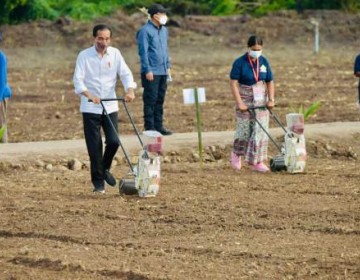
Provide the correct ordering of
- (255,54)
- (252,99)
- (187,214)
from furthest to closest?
(252,99) → (255,54) → (187,214)

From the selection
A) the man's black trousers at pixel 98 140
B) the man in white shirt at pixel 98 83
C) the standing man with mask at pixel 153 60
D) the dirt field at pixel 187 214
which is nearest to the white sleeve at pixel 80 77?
the man in white shirt at pixel 98 83

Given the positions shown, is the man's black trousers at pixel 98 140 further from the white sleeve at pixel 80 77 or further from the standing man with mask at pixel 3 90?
the standing man with mask at pixel 3 90

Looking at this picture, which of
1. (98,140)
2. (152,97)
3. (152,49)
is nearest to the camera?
(98,140)

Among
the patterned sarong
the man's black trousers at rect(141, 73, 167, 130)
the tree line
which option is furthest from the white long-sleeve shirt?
the tree line

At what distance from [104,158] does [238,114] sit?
7.68 feet

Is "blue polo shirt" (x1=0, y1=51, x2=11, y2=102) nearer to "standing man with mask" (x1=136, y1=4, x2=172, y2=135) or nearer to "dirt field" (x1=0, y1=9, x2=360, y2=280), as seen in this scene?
"dirt field" (x1=0, y1=9, x2=360, y2=280)

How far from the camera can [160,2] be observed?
46.4 meters

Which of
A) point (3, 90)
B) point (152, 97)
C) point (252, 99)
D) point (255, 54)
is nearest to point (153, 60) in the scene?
point (152, 97)

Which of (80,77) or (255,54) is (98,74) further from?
(255,54)

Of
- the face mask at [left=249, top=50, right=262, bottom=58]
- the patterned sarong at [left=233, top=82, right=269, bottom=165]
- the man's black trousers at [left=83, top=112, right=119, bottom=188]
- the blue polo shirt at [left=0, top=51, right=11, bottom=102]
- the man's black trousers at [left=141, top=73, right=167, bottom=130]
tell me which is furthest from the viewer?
the man's black trousers at [left=141, top=73, right=167, bottom=130]

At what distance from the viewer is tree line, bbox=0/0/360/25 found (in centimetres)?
4506

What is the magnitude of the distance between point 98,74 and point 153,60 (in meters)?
3.71

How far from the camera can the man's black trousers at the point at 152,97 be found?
17797mm

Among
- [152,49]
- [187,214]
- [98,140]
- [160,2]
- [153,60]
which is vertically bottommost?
[187,214]
